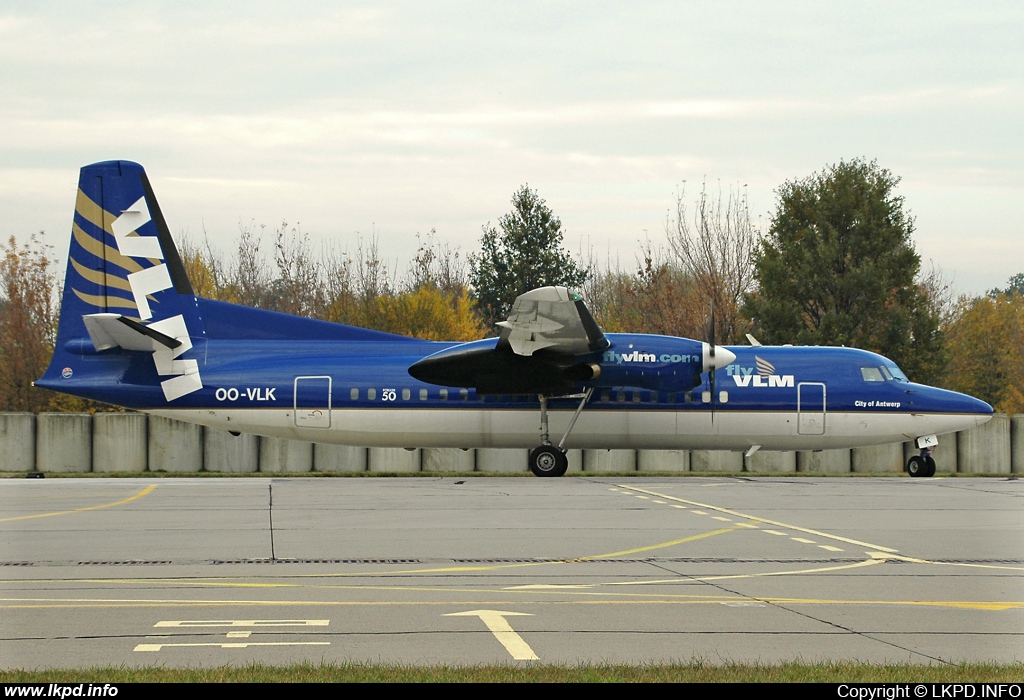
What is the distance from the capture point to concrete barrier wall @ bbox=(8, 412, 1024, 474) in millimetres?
31344

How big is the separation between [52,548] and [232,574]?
303 centimetres

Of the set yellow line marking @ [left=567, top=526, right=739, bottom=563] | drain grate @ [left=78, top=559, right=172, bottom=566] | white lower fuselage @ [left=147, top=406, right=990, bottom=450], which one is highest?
white lower fuselage @ [left=147, top=406, right=990, bottom=450]

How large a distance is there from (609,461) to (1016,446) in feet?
42.9

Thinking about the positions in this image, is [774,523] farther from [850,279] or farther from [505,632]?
[850,279]

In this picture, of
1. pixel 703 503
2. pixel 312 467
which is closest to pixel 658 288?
pixel 312 467

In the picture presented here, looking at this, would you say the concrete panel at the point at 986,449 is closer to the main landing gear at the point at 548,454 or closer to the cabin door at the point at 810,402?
the cabin door at the point at 810,402

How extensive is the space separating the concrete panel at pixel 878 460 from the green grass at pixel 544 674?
2819 cm

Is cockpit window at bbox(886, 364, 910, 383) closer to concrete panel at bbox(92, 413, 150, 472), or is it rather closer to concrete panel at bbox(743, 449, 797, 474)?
concrete panel at bbox(743, 449, 797, 474)

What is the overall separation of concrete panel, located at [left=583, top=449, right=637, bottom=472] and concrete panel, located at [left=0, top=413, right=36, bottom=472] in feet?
54.9

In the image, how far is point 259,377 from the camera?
82.3 ft

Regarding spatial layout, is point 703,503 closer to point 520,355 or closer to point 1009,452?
point 520,355

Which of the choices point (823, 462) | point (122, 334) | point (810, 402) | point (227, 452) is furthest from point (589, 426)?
point (227, 452)

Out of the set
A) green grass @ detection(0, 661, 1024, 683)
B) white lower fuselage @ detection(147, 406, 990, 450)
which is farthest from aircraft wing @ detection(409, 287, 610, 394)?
green grass @ detection(0, 661, 1024, 683)

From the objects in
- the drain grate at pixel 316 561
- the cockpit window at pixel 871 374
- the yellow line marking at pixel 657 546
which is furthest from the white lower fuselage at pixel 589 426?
the drain grate at pixel 316 561
